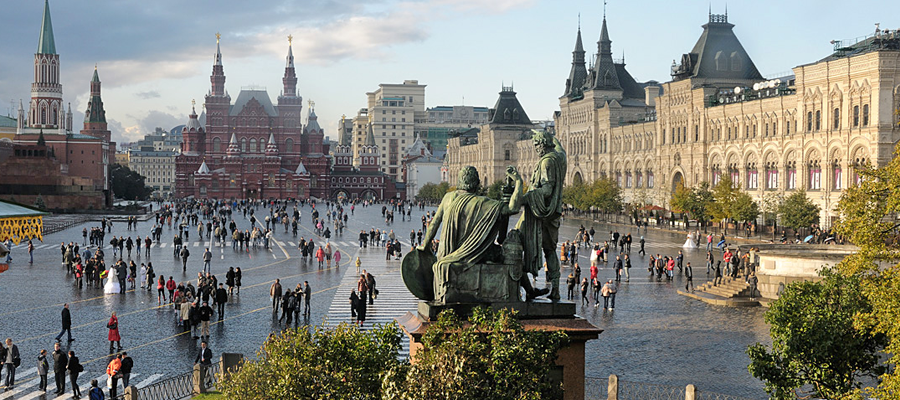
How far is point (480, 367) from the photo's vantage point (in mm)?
8094

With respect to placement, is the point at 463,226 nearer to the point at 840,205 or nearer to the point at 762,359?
the point at 762,359

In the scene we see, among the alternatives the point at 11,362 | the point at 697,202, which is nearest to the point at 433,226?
the point at 11,362

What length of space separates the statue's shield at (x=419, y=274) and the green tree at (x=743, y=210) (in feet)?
173

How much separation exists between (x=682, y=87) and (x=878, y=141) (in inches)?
1144

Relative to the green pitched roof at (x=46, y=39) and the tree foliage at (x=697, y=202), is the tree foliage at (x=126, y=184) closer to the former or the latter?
the green pitched roof at (x=46, y=39)

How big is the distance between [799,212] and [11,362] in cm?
4597

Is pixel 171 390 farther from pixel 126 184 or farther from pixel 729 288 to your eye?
pixel 126 184

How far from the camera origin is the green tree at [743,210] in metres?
59.2

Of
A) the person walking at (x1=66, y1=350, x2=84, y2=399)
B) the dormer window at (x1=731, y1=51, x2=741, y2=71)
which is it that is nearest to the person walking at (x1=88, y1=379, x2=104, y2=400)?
the person walking at (x1=66, y1=350, x2=84, y2=399)

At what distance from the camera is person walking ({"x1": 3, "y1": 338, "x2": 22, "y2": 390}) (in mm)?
17362

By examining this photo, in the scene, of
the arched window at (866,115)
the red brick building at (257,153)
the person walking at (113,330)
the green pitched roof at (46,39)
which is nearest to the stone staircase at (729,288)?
the person walking at (113,330)

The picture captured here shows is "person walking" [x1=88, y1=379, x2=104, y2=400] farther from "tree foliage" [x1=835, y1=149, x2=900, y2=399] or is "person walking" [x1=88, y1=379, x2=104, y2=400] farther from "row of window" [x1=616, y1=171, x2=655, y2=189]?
"row of window" [x1=616, y1=171, x2=655, y2=189]

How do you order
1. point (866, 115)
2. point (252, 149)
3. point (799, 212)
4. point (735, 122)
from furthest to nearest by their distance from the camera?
1. point (252, 149)
2. point (735, 122)
3. point (866, 115)
4. point (799, 212)

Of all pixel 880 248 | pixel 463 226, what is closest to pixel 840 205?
pixel 880 248
